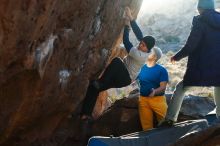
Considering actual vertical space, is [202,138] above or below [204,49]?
below

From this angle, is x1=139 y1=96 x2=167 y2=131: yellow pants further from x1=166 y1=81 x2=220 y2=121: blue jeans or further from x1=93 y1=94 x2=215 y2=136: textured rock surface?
x1=166 y1=81 x2=220 y2=121: blue jeans

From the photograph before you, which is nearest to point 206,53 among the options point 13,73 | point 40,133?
point 13,73

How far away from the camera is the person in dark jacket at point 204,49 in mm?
9484

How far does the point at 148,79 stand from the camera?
1189cm

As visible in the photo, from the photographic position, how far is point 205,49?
966 centimetres

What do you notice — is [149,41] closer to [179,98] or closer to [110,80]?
[110,80]

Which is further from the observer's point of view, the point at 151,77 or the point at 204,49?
the point at 151,77

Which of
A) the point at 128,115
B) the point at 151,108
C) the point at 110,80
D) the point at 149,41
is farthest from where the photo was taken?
the point at 128,115

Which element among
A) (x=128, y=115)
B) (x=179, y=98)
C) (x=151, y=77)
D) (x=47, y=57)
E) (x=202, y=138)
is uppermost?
(x=47, y=57)

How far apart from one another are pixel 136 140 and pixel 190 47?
7.61 ft

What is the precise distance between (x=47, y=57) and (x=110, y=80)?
84.9 inches

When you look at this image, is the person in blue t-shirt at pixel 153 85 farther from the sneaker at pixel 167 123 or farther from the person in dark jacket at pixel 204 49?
the person in dark jacket at pixel 204 49

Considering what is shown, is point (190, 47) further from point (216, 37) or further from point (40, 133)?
point (40, 133)

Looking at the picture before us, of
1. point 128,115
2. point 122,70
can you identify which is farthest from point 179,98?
point 128,115
